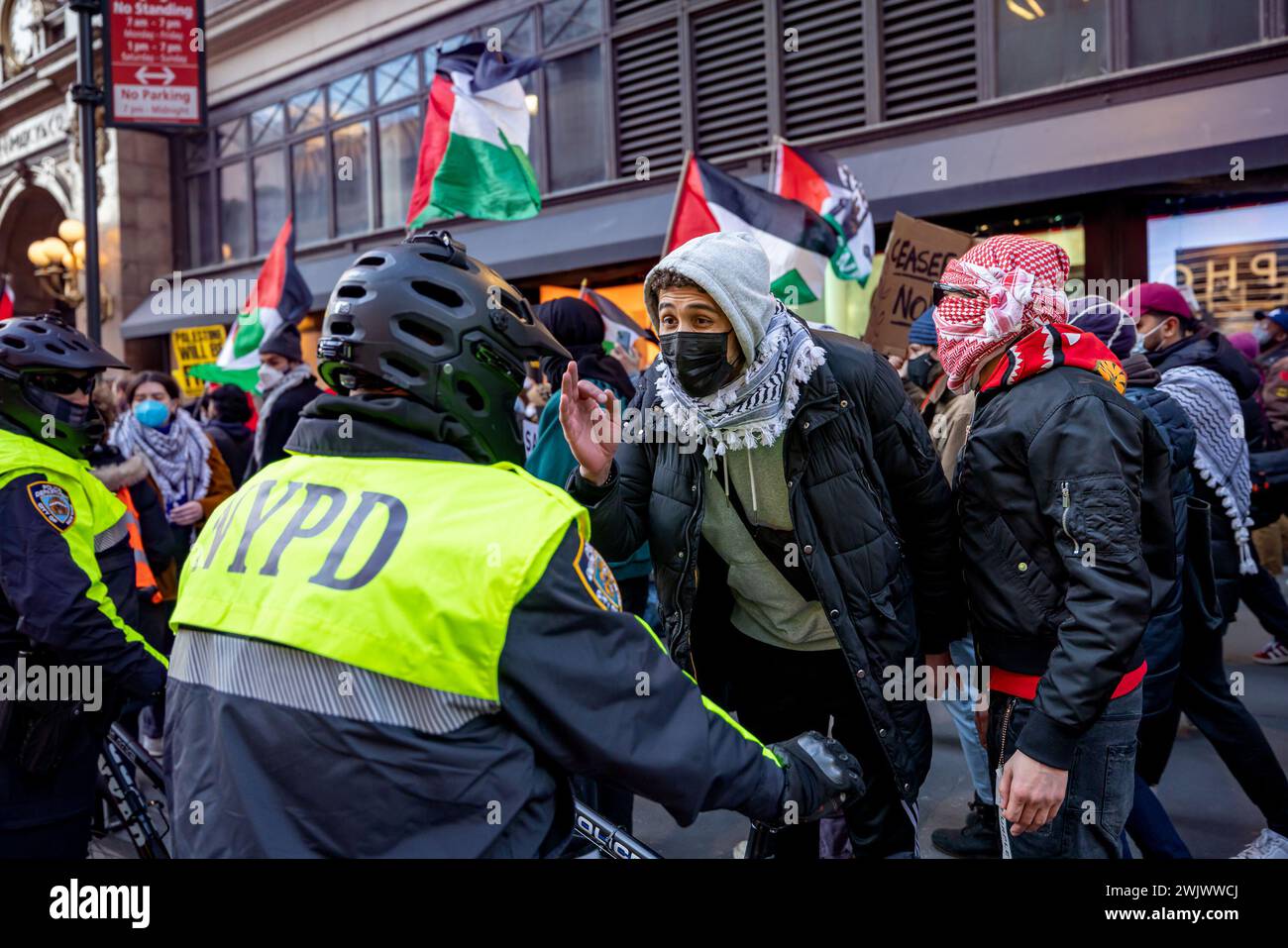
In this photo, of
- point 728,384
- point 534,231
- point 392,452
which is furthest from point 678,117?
point 392,452

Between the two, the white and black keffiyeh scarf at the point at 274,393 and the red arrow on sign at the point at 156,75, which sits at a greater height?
the red arrow on sign at the point at 156,75

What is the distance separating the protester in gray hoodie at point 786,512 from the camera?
276cm

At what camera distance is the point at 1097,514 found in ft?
7.72

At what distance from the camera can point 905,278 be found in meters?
6.38

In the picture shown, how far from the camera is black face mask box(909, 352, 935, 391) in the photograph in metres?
5.26

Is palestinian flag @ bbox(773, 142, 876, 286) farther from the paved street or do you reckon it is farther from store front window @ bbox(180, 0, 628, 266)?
store front window @ bbox(180, 0, 628, 266)

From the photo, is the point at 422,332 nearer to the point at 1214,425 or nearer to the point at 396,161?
the point at 1214,425

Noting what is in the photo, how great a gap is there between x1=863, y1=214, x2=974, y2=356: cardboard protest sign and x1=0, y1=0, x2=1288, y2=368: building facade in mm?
3527

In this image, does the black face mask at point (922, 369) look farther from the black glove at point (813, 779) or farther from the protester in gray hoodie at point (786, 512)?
the black glove at point (813, 779)

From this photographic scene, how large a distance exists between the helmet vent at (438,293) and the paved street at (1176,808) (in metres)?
3.29

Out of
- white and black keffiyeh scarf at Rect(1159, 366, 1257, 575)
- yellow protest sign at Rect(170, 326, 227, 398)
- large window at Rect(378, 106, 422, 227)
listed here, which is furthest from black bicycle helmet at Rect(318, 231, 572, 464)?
large window at Rect(378, 106, 422, 227)

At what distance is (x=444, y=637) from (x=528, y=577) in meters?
0.14

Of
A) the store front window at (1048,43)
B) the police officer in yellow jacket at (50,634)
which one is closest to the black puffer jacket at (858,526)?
the police officer in yellow jacket at (50,634)

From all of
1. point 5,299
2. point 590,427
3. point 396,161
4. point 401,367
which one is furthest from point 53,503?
point 396,161
